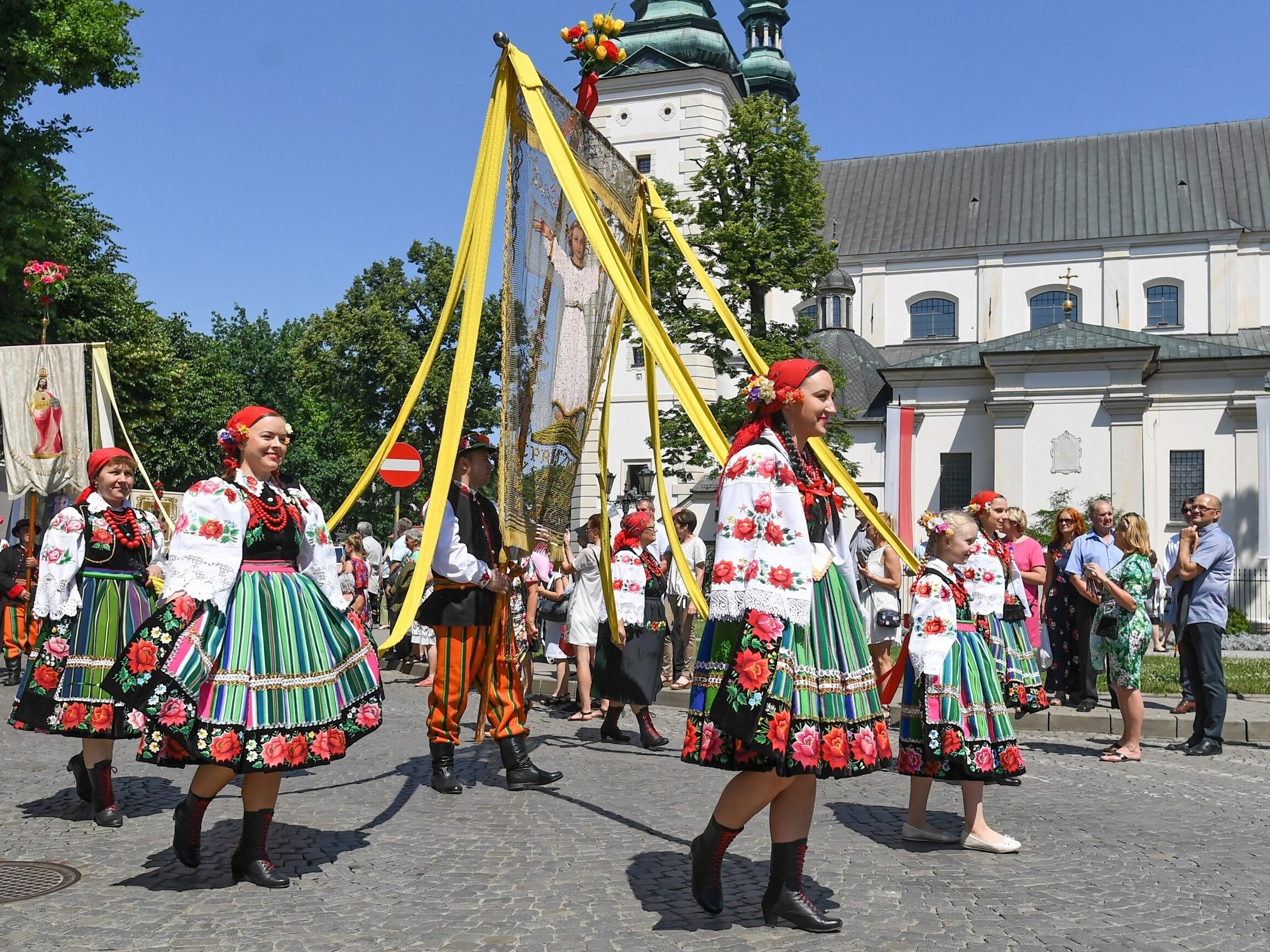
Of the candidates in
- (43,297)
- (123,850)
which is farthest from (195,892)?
(43,297)

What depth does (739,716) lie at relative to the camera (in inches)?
168

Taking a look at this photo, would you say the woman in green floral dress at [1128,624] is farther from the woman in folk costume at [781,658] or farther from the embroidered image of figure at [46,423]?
the embroidered image of figure at [46,423]

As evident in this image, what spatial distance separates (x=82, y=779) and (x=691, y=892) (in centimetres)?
376

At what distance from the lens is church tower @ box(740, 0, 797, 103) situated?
62.2 m

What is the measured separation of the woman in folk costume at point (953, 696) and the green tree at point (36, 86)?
1573 cm

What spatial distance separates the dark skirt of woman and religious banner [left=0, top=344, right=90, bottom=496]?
529cm

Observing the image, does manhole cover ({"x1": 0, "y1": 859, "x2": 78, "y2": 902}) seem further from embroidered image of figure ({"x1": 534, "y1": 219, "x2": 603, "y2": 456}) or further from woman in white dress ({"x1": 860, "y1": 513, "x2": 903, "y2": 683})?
woman in white dress ({"x1": 860, "y1": 513, "x2": 903, "y2": 683})

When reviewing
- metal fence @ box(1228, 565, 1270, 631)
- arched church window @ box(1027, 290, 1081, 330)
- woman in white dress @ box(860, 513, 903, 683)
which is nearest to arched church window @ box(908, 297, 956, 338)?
arched church window @ box(1027, 290, 1081, 330)

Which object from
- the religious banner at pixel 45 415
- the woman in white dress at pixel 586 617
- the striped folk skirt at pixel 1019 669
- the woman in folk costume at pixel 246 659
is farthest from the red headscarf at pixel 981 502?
the religious banner at pixel 45 415

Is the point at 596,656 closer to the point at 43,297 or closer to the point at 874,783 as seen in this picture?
the point at 874,783

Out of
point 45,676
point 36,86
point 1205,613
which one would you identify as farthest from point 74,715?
point 36,86

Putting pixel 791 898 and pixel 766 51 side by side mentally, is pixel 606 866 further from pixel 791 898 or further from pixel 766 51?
pixel 766 51

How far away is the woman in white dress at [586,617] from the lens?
10.9 meters

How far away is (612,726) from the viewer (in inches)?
381
